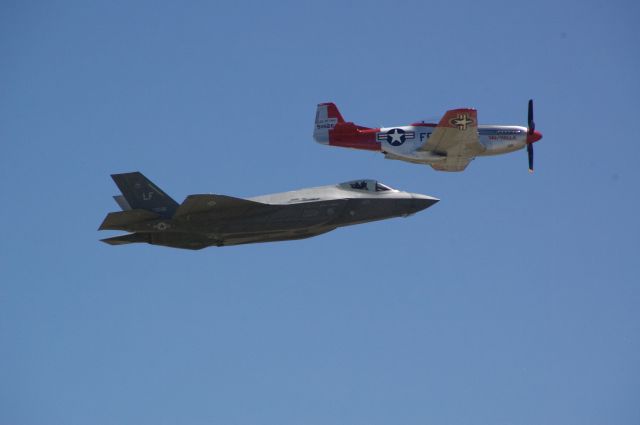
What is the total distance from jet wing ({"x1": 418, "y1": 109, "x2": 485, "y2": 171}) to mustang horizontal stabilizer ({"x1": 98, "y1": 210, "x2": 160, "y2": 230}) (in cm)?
2332

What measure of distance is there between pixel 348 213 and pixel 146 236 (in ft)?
32.1

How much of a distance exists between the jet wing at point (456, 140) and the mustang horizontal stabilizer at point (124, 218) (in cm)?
2332

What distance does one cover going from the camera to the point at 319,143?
219 feet

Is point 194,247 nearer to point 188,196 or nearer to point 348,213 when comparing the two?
point 188,196

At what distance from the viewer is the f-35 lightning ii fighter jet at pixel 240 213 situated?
143 feet

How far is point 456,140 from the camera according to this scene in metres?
60.6

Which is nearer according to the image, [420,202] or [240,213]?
[240,213]

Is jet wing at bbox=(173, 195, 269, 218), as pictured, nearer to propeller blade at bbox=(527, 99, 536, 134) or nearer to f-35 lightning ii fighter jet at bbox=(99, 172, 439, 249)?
f-35 lightning ii fighter jet at bbox=(99, 172, 439, 249)

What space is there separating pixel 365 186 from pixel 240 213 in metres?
6.61

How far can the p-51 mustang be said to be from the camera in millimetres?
60156

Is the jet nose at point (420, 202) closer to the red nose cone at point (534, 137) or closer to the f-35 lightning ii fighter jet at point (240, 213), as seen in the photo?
the f-35 lightning ii fighter jet at point (240, 213)

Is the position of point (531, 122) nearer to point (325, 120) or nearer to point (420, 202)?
point (325, 120)

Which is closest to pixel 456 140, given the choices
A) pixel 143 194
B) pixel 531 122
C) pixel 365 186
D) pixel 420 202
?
pixel 531 122

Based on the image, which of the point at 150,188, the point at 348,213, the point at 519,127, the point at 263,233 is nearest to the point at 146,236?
the point at 150,188
